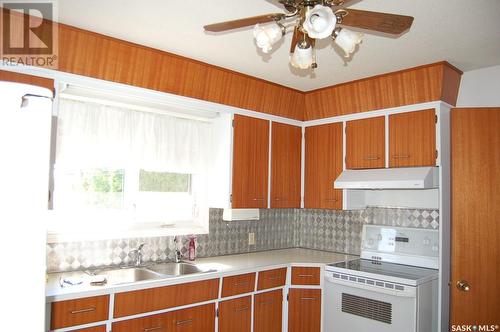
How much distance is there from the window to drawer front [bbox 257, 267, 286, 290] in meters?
0.69

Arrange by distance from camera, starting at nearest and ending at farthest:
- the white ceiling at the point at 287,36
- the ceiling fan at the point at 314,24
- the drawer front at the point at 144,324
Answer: the ceiling fan at the point at 314,24 → the white ceiling at the point at 287,36 → the drawer front at the point at 144,324

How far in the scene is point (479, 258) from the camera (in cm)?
272

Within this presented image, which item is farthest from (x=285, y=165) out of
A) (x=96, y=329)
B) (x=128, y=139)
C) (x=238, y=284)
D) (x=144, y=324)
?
(x=96, y=329)

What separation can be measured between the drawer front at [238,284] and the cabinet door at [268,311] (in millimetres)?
Result: 148

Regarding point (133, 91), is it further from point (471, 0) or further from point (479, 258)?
point (479, 258)

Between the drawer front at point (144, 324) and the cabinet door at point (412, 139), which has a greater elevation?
the cabinet door at point (412, 139)

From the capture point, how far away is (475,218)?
9.07 feet

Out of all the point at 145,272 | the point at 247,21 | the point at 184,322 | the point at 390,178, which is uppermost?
the point at 247,21

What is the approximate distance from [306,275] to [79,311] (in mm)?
1823

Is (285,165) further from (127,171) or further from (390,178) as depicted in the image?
(127,171)

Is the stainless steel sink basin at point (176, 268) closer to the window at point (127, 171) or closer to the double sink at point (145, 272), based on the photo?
the double sink at point (145, 272)

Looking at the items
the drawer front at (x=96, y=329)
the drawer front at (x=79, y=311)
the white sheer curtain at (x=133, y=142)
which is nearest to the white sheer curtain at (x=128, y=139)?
the white sheer curtain at (x=133, y=142)

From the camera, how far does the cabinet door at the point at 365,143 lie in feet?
10.9

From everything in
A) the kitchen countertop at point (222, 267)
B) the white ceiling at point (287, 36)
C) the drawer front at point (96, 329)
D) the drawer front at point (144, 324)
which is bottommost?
the drawer front at point (144, 324)
